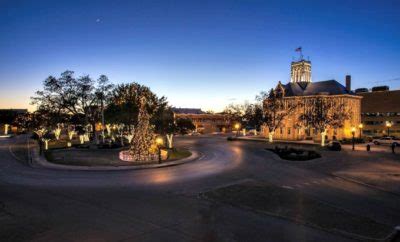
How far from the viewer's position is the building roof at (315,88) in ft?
A: 221

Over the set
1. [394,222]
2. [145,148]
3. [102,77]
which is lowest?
[394,222]

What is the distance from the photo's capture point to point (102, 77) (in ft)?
169

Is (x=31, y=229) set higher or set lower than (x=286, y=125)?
lower

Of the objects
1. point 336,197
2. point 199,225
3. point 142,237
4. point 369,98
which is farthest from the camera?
point 369,98

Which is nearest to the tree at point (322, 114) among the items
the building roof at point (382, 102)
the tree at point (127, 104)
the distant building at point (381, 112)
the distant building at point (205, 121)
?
the tree at point (127, 104)

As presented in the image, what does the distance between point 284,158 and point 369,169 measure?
9.06 m

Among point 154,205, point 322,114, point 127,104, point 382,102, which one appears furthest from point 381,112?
point 154,205

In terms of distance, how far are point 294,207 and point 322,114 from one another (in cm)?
4622

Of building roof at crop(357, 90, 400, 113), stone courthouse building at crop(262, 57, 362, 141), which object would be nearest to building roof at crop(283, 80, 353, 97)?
stone courthouse building at crop(262, 57, 362, 141)

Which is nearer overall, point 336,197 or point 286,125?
point 336,197

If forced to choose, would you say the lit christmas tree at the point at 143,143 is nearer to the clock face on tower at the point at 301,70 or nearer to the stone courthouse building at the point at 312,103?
the stone courthouse building at the point at 312,103

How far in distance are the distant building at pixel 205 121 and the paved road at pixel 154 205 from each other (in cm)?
9049

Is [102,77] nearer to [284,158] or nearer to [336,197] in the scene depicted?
[284,158]

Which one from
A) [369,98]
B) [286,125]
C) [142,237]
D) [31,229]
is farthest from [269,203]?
[369,98]
